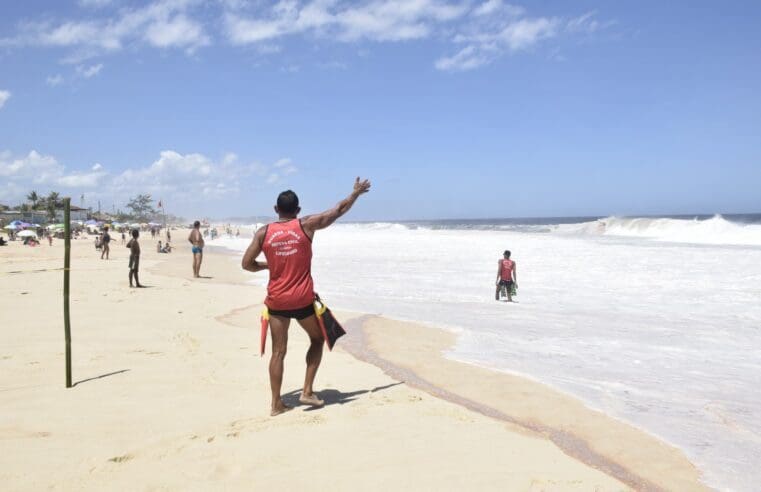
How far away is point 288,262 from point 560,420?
2886 mm

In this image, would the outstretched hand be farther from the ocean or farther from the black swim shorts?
the ocean

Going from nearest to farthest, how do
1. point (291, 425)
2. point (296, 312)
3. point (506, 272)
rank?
point (291, 425) < point (296, 312) < point (506, 272)

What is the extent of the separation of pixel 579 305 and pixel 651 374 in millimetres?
5845

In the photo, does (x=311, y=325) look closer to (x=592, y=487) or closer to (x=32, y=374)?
(x=592, y=487)

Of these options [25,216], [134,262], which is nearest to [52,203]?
[25,216]

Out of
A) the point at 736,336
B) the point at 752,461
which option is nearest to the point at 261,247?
the point at 752,461

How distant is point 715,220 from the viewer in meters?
50.6

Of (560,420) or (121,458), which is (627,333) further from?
(121,458)

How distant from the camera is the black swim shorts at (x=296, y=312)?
4.43 metres

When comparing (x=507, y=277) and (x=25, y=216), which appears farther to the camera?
(x=25, y=216)

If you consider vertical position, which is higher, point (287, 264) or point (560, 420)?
point (287, 264)

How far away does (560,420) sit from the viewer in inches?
187

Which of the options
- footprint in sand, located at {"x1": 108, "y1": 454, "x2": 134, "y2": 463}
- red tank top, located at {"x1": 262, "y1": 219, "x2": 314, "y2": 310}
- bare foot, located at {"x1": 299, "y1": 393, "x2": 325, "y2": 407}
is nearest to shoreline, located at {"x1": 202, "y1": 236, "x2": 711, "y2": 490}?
bare foot, located at {"x1": 299, "y1": 393, "x2": 325, "y2": 407}

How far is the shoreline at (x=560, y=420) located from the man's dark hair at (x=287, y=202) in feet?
8.06
